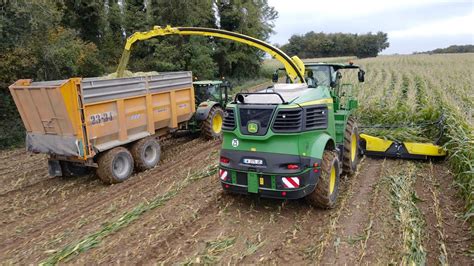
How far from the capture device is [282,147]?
5422mm

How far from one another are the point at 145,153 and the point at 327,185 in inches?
189

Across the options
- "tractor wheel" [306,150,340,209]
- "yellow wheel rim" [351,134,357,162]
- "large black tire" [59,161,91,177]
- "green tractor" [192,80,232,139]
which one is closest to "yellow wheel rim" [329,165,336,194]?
"tractor wheel" [306,150,340,209]

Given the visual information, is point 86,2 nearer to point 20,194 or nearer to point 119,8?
point 119,8

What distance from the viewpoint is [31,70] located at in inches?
541

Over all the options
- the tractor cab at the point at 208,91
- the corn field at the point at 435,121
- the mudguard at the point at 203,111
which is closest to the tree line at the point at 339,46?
the corn field at the point at 435,121

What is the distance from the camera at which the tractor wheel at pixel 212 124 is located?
A: 11039 millimetres

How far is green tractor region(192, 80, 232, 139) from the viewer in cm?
1099

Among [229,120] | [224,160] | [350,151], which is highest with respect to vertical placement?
[229,120]

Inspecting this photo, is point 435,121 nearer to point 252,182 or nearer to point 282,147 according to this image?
point 282,147

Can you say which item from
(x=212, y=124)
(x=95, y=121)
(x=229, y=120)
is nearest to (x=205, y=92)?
(x=212, y=124)

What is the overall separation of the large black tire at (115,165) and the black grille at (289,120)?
3949mm

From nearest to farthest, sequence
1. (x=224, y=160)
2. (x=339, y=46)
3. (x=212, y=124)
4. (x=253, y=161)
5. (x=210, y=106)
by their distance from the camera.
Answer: (x=253, y=161) < (x=224, y=160) < (x=210, y=106) < (x=212, y=124) < (x=339, y=46)

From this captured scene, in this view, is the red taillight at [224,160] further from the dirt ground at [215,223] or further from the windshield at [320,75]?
the windshield at [320,75]

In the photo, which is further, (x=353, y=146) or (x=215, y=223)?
(x=353, y=146)
